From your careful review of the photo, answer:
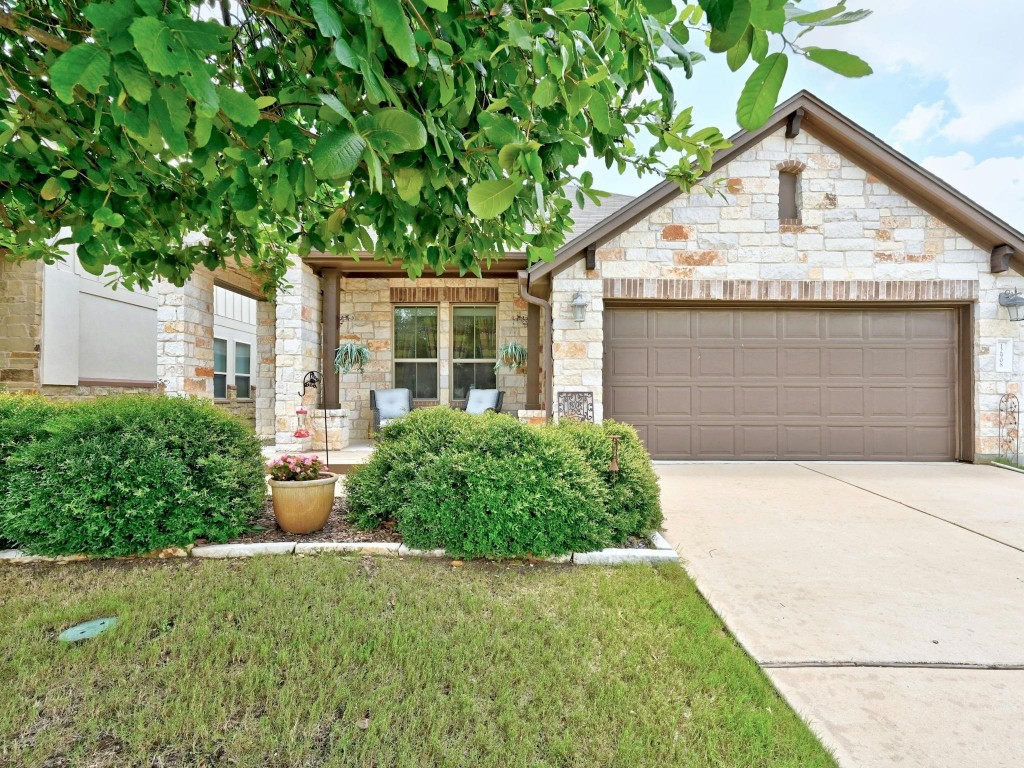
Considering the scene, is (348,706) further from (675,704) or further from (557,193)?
(557,193)

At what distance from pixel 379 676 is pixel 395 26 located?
207 cm

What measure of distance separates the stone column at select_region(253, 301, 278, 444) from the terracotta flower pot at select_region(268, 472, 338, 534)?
5.50 metres

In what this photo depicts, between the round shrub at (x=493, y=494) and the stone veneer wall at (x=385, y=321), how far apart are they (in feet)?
15.0

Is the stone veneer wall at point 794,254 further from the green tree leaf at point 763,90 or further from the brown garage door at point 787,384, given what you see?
the green tree leaf at point 763,90

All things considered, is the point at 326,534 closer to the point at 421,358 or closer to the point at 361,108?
the point at 361,108

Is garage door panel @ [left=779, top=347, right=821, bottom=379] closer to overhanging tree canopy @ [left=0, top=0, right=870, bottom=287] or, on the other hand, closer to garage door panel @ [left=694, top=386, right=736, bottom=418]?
garage door panel @ [left=694, top=386, right=736, bottom=418]

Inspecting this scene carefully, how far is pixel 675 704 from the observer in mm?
1677

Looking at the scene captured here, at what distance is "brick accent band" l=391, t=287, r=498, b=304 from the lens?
783cm

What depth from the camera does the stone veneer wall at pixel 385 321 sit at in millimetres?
7797

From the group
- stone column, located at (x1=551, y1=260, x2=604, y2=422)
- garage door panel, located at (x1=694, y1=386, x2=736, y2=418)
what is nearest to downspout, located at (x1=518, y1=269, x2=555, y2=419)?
stone column, located at (x1=551, y1=260, x2=604, y2=422)

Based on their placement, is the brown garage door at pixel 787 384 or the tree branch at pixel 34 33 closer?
the tree branch at pixel 34 33

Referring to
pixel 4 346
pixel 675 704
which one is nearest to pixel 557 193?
pixel 675 704

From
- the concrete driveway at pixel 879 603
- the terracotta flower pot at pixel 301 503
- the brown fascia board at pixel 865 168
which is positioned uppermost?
the brown fascia board at pixel 865 168

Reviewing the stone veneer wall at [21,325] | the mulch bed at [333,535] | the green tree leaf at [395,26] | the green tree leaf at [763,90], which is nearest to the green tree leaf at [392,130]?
the green tree leaf at [395,26]
